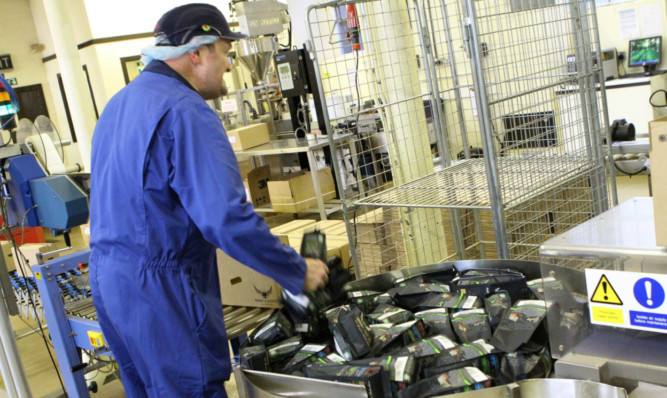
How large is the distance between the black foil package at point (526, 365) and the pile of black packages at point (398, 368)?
0.69 feet

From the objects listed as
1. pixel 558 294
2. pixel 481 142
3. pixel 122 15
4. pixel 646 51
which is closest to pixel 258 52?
pixel 646 51

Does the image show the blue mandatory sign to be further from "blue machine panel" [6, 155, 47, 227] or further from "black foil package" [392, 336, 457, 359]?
"blue machine panel" [6, 155, 47, 227]

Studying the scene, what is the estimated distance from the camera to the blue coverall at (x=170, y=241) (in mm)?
1583

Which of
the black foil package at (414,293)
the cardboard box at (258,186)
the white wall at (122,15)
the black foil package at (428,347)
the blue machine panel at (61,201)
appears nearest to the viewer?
the black foil package at (428,347)

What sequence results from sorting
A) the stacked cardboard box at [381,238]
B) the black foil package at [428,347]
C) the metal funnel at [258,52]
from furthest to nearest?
the metal funnel at [258,52] → the stacked cardboard box at [381,238] → the black foil package at [428,347]

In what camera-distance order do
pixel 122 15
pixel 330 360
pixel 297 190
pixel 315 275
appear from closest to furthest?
pixel 330 360
pixel 315 275
pixel 297 190
pixel 122 15

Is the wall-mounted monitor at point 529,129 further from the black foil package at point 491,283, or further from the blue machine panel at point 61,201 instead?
the blue machine panel at point 61,201

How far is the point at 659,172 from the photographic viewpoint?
106cm

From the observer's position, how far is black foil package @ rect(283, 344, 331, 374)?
5.28ft

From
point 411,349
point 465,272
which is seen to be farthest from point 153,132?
point 465,272

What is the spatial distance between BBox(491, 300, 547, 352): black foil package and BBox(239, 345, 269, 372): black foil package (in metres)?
0.60

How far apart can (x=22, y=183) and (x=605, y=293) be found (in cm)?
251

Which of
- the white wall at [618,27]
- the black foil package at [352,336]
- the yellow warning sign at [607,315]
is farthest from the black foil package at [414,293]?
the white wall at [618,27]

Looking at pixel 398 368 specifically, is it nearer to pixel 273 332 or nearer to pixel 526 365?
pixel 526 365
